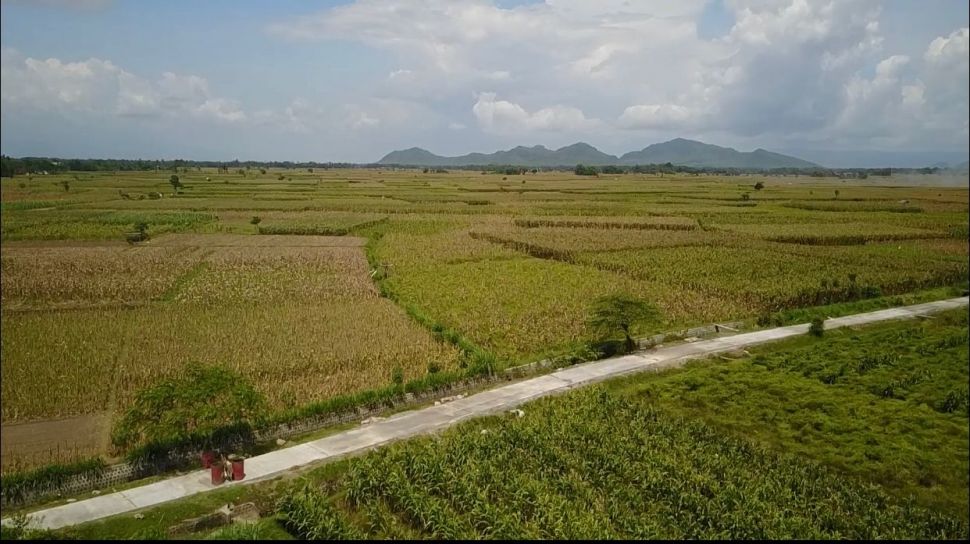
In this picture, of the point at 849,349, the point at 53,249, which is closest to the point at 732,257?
the point at 849,349

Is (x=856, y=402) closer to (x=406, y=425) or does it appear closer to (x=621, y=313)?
(x=621, y=313)

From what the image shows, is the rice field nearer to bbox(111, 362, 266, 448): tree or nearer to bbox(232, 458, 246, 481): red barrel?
bbox(111, 362, 266, 448): tree

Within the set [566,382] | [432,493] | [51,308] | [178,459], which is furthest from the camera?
[51,308]

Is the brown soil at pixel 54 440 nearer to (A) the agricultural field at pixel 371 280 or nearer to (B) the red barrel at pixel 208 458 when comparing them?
(A) the agricultural field at pixel 371 280

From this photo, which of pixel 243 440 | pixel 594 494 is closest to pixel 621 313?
pixel 594 494

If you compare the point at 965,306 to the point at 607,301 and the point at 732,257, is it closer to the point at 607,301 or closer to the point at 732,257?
the point at 732,257
